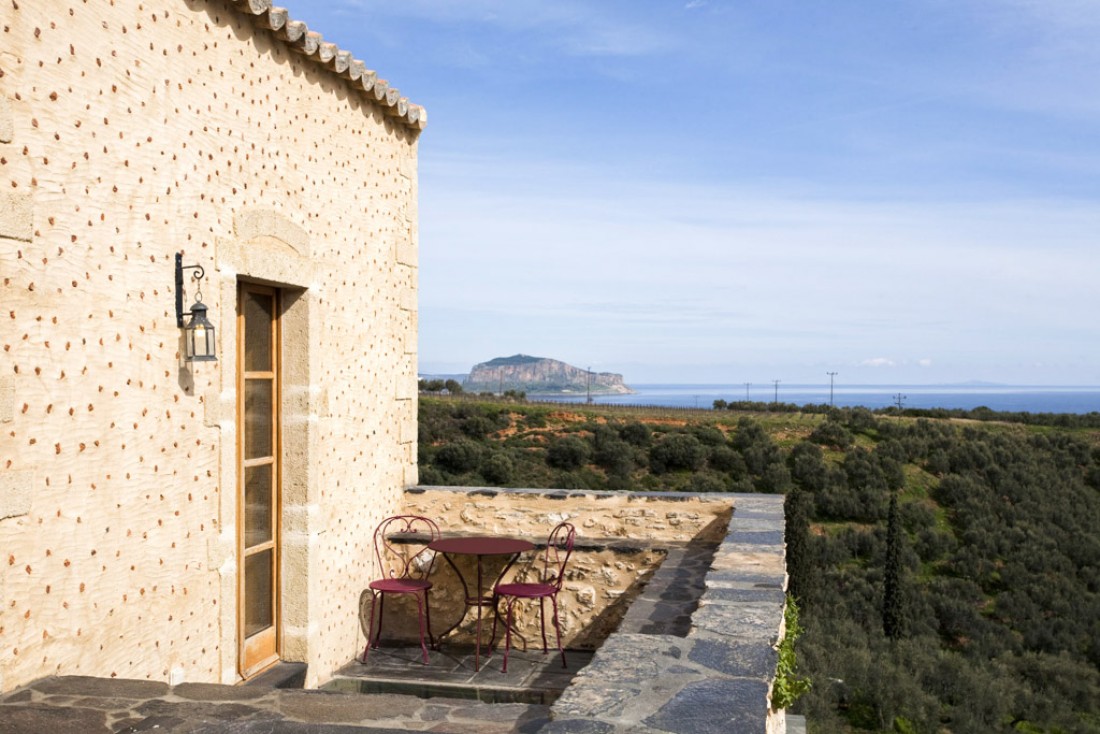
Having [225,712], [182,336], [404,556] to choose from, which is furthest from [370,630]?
[225,712]

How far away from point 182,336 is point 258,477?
4.09 feet

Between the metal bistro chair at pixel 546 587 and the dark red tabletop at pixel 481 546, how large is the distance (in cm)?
20

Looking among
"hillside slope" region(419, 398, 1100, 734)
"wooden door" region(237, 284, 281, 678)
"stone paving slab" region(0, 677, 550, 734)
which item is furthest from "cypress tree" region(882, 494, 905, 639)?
"stone paving slab" region(0, 677, 550, 734)

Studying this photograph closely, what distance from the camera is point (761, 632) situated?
345cm

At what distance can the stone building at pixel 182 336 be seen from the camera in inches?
120

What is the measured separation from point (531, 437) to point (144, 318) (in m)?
24.3

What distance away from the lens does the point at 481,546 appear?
561cm

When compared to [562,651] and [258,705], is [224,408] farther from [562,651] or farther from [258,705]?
[562,651]

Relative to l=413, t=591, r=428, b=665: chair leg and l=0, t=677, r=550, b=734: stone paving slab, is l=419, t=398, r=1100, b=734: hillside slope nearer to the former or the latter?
l=413, t=591, r=428, b=665: chair leg

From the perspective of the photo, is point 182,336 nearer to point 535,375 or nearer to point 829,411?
point 829,411

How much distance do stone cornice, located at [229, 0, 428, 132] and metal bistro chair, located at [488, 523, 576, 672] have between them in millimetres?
2930

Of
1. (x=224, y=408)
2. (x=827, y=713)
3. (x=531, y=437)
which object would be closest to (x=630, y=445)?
(x=531, y=437)

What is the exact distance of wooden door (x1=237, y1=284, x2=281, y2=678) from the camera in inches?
183

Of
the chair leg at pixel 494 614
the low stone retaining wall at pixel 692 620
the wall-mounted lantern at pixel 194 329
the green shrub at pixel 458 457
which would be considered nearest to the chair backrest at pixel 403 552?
the low stone retaining wall at pixel 692 620
